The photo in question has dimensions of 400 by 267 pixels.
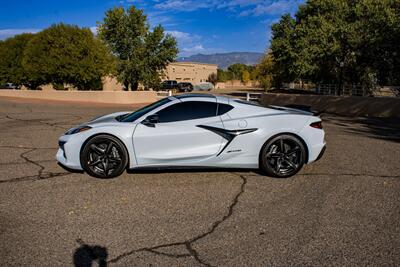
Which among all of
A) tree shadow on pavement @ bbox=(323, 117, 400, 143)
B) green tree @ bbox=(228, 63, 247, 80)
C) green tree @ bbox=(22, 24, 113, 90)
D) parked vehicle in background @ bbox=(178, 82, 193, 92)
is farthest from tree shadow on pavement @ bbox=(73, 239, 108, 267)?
green tree @ bbox=(228, 63, 247, 80)

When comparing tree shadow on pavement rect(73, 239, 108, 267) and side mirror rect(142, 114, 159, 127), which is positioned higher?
side mirror rect(142, 114, 159, 127)

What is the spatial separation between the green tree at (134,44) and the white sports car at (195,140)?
25.9 m

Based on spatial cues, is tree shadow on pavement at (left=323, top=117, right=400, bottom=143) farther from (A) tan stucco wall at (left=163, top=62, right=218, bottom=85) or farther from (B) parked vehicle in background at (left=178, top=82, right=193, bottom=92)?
(A) tan stucco wall at (left=163, top=62, right=218, bottom=85)

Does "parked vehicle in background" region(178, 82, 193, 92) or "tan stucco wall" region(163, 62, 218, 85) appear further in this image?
"tan stucco wall" region(163, 62, 218, 85)

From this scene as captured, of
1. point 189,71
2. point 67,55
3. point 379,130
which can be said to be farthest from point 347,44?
point 189,71

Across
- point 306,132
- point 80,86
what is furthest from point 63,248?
point 80,86

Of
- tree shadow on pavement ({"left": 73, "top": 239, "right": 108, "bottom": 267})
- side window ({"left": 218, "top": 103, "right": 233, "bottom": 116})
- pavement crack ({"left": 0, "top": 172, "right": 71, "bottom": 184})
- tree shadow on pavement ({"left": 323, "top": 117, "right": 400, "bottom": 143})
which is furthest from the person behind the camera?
tree shadow on pavement ({"left": 323, "top": 117, "right": 400, "bottom": 143})

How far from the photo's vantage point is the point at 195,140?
6.02 metres

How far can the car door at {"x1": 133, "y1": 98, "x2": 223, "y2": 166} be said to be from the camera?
5.93 m

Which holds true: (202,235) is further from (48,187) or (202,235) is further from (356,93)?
(356,93)

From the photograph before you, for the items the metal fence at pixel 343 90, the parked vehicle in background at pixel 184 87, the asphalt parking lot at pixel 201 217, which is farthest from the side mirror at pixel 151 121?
the parked vehicle in background at pixel 184 87

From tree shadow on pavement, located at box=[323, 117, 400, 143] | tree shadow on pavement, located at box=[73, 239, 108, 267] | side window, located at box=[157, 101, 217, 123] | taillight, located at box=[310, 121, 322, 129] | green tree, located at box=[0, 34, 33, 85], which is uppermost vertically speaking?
green tree, located at box=[0, 34, 33, 85]

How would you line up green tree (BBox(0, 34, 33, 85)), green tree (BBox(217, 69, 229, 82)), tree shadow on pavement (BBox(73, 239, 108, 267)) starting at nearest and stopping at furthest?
tree shadow on pavement (BBox(73, 239, 108, 267)) → green tree (BBox(0, 34, 33, 85)) → green tree (BBox(217, 69, 229, 82))

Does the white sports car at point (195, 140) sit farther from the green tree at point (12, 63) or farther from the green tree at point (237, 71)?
the green tree at point (237, 71)
